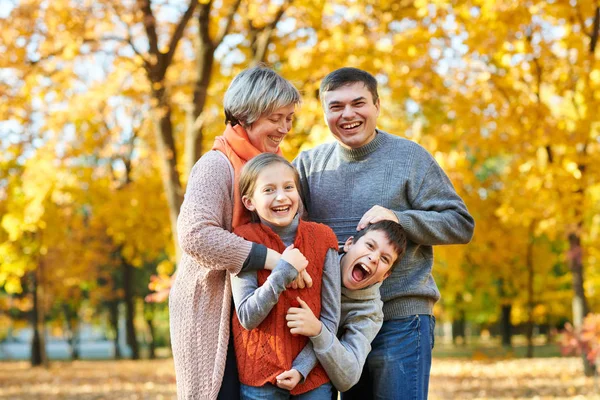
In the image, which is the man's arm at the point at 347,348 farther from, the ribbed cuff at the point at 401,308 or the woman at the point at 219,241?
the woman at the point at 219,241

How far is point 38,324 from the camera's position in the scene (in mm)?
22281

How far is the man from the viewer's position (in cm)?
313

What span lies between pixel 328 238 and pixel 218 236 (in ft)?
1.49

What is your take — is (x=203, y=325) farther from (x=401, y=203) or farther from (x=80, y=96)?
(x=80, y=96)

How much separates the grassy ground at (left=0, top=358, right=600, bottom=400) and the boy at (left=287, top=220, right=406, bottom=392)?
7.77 meters

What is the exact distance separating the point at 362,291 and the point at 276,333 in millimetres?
418

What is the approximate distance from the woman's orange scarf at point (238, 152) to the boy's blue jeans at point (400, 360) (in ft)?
2.63

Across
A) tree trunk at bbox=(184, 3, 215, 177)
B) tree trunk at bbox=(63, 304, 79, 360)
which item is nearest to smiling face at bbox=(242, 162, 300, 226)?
tree trunk at bbox=(184, 3, 215, 177)

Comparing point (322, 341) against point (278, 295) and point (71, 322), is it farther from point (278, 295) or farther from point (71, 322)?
point (71, 322)

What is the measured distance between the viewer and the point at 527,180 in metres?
11.3

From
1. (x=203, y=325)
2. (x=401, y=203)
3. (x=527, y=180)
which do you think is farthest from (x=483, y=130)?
(x=203, y=325)

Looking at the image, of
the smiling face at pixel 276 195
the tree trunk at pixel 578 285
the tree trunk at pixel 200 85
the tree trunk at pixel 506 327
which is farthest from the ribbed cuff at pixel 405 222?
the tree trunk at pixel 506 327

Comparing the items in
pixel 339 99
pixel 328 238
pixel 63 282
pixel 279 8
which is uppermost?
pixel 279 8

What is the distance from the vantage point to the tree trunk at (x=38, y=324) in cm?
2222
